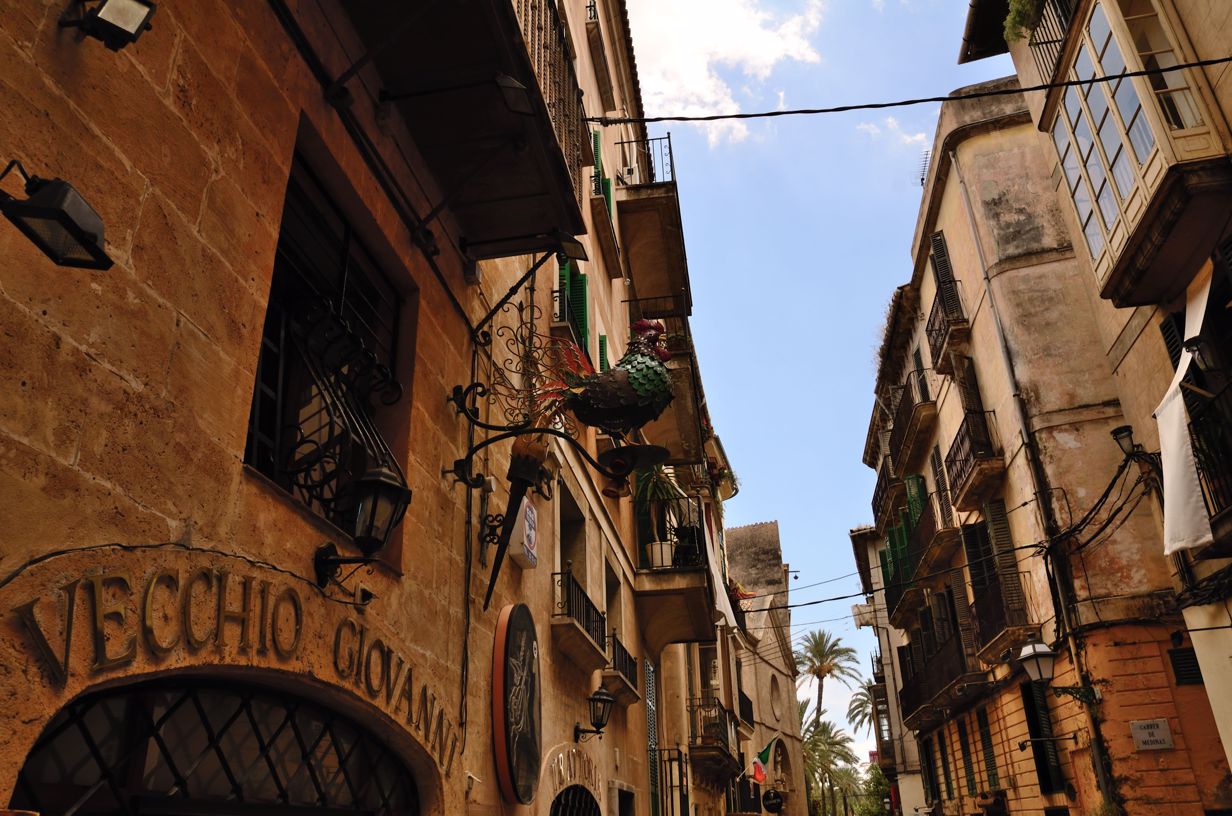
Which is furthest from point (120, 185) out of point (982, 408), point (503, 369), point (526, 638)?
point (982, 408)

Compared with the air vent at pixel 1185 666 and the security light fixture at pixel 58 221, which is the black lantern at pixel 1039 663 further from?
the security light fixture at pixel 58 221

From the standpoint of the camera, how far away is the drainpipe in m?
14.3

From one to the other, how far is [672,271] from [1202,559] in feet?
→ 34.5

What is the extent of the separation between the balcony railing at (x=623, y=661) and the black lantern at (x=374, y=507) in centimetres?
729

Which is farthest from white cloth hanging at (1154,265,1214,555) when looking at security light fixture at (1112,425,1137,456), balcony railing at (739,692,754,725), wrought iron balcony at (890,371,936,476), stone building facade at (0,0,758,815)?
balcony railing at (739,692,754,725)

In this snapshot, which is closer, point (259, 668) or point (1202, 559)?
point (259, 668)

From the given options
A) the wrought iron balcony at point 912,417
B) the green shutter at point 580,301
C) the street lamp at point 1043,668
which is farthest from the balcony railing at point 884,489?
the green shutter at point 580,301

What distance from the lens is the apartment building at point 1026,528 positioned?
1413cm

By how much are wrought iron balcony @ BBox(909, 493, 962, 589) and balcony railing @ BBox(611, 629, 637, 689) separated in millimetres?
11154

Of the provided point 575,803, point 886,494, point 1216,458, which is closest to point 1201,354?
point 1216,458

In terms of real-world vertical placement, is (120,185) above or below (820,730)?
below

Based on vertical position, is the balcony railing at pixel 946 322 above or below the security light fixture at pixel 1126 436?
above

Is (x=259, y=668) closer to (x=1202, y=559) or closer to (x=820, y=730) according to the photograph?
(x=1202, y=559)

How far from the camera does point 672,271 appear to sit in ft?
60.3
